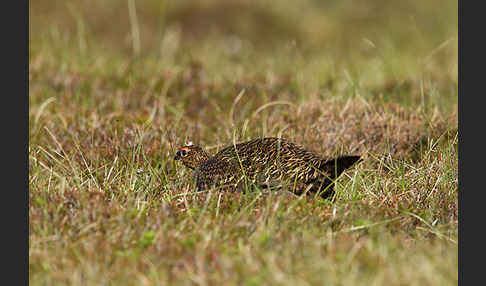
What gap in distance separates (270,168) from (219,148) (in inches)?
48.1

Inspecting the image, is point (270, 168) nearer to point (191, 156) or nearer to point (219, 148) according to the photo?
point (191, 156)

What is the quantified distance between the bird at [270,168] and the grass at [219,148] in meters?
0.12

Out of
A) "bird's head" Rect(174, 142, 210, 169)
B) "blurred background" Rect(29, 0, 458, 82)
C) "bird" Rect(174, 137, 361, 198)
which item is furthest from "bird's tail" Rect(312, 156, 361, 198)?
"blurred background" Rect(29, 0, 458, 82)

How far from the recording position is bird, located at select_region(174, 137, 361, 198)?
4035 millimetres

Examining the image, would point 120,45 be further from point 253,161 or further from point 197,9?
point 253,161

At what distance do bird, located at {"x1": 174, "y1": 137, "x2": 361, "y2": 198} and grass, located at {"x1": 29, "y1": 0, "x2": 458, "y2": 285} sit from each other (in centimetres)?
12

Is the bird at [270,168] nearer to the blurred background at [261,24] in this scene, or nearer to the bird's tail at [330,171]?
the bird's tail at [330,171]

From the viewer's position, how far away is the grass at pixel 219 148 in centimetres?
312

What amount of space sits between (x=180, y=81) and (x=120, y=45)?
4524mm

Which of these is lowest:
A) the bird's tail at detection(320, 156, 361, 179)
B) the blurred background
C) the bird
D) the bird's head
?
the blurred background

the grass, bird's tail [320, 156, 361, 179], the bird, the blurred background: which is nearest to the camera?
the grass

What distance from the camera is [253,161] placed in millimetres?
4254

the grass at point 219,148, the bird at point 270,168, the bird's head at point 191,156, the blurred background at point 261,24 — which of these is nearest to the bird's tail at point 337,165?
the bird at point 270,168

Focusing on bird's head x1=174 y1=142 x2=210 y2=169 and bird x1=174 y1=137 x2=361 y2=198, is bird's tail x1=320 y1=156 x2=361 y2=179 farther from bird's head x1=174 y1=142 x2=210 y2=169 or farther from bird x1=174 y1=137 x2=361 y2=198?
bird's head x1=174 y1=142 x2=210 y2=169
